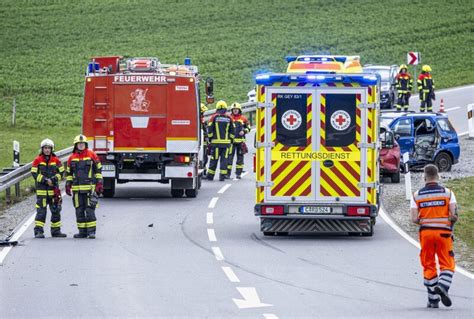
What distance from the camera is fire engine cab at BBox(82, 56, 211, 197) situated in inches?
1032

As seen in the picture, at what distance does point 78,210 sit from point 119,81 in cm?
628

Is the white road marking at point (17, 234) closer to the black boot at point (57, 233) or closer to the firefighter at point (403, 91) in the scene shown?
the black boot at point (57, 233)

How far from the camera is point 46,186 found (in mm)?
20469

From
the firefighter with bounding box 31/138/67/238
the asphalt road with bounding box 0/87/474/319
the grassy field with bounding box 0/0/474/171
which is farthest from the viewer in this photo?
the grassy field with bounding box 0/0/474/171

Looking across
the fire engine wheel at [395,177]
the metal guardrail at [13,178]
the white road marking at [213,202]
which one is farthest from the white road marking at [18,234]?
the fire engine wheel at [395,177]

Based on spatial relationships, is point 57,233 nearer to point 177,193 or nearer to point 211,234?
point 211,234

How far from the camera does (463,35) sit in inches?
2751

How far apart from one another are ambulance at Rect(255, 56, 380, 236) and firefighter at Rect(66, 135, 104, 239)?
106 inches

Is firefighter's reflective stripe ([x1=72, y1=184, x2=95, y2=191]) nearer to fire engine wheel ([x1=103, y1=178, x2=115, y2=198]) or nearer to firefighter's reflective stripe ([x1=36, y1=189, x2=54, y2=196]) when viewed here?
firefighter's reflective stripe ([x1=36, y1=189, x2=54, y2=196])

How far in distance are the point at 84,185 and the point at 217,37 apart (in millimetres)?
49945

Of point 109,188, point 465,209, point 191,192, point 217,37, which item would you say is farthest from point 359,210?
point 217,37

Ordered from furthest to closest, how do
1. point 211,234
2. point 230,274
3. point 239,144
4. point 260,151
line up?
point 239,144 < point 211,234 < point 260,151 < point 230,274

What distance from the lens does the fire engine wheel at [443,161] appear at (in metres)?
32.1

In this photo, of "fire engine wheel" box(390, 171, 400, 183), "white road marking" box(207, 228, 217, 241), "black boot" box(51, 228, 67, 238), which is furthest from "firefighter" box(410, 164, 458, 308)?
"fire engine wheel" box(390, 171, 400, 183)
